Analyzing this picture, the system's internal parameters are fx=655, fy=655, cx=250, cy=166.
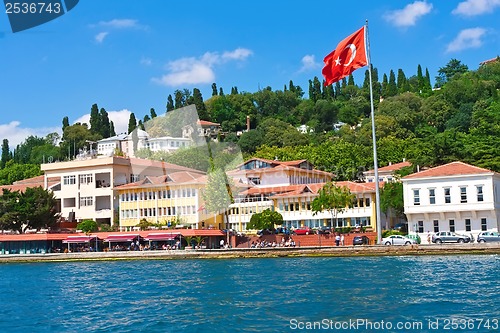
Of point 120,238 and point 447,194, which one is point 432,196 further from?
point 120,238

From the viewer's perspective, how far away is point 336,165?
286 feet

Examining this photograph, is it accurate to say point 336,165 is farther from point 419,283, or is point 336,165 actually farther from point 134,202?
point 419,283

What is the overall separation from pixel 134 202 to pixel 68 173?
11.0 meters

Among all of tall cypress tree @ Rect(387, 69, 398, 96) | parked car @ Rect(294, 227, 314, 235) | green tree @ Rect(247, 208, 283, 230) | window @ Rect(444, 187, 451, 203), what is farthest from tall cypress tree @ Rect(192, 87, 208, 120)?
window @ Rect(444, 187, 451, 203)

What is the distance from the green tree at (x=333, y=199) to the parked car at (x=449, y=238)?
10649 mm

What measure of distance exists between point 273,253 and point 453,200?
50.9ft

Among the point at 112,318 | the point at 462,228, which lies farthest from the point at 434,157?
the point at 112,318

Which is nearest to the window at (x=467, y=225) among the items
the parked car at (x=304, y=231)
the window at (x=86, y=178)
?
the parked car at (x=304, y=231)

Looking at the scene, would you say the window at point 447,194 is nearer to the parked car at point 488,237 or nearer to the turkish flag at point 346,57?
the parked car at point 488,237

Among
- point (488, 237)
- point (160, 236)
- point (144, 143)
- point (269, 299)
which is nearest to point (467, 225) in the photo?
point (488, 237)

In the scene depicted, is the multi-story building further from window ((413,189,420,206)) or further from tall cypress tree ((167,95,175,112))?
tall cypress tree ((167,95,175,112))

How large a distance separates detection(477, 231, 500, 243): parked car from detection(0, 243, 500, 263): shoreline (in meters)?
3.36

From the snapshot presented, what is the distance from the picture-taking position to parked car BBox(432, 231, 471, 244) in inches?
1931

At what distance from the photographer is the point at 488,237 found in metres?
47.9
